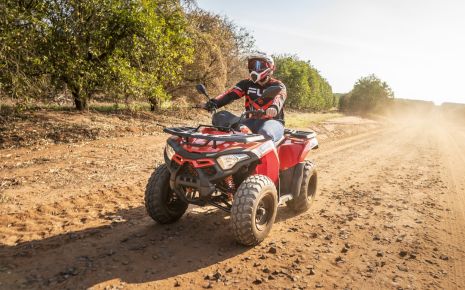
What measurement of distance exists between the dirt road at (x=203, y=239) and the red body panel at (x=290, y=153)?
925 mm

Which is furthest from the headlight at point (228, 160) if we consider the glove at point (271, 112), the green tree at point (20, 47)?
the green tree at point (20, 47)

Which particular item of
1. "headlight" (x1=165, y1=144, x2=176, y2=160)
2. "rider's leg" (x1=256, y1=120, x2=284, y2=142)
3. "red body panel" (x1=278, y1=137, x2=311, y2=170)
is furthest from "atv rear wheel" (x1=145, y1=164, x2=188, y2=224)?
"red body panel" (x1=278, y1=137, x2=311, y2=170)

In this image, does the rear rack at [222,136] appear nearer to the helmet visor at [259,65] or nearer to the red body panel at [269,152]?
the red body panel at [269,152]

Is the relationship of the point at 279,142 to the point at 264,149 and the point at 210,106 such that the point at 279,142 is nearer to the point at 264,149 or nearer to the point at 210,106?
the point at 264,149

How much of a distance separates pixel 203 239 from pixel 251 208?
99cm

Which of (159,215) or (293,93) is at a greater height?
A: (293,93)

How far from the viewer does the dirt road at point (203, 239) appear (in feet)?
11.9

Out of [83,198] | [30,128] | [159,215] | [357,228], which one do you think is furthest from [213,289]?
[30,128]

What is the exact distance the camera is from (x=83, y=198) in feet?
19.2

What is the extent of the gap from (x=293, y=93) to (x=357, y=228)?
42.7 meters

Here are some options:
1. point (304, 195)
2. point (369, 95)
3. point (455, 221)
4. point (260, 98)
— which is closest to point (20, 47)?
point (260, 98)

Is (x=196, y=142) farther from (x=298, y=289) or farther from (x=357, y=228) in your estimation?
(x=357, y=228)

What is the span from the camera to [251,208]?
4.01 m

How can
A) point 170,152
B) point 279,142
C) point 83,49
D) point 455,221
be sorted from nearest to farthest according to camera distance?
point 170,152
point 279,142
point 455,221
point 83,49
